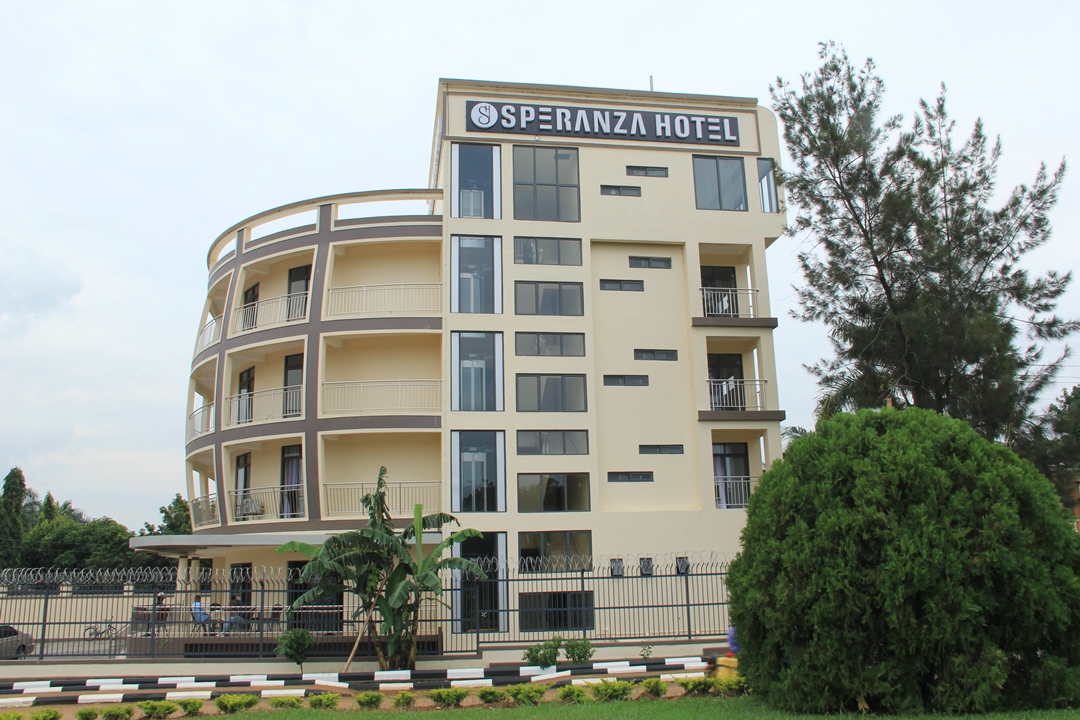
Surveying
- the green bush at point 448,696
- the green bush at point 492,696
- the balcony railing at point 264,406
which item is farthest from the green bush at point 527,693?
the balcony railing at point 264,406

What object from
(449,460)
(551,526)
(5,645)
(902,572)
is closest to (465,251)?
(449,460)

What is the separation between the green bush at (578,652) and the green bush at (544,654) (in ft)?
0.90

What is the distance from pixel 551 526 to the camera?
990 inches

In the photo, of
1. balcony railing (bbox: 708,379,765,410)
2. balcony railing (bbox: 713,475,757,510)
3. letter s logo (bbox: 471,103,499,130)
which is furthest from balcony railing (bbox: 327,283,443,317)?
balcony railing (bbox: 713,475,757,510)

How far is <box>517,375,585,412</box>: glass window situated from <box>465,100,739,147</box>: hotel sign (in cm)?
817

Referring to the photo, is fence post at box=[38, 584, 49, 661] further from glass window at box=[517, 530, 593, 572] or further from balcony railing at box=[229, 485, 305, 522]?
glass window at box=[517, 530, 593, 572]

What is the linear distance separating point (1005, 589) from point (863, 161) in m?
15.9

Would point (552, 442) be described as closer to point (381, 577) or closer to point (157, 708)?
point (381, 577)

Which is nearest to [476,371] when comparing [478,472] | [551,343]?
[551,343]

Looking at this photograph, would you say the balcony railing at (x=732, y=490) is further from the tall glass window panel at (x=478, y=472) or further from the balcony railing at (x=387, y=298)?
the balcony railing at (x=387, y=298)

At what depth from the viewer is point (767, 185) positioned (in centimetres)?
2945

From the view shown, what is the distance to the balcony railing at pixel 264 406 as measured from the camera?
87.5 feet

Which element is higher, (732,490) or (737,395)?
(737,395)

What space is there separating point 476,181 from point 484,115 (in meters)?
2.30
